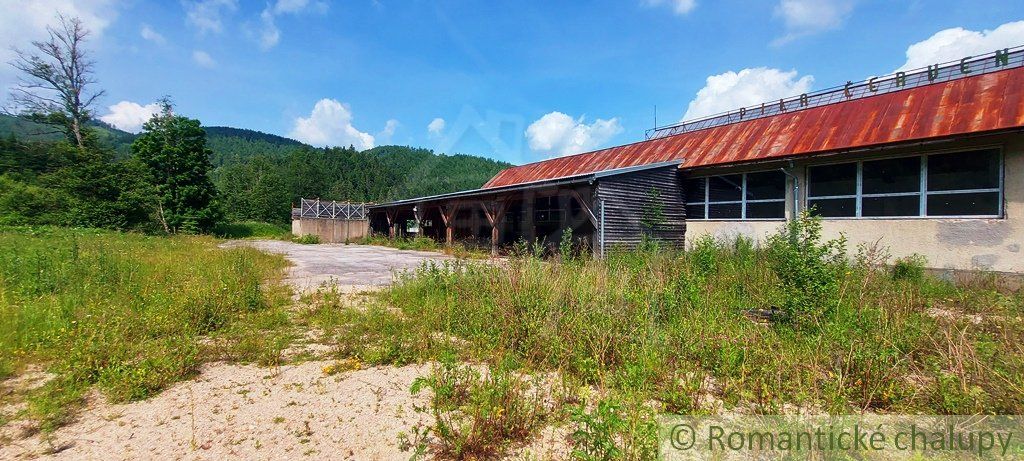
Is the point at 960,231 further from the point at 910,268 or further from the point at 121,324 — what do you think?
the point at 121,324

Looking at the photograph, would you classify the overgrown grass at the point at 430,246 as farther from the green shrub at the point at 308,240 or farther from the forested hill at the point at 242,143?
the forested hill at the point at 242,143

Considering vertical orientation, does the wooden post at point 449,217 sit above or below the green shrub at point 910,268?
above

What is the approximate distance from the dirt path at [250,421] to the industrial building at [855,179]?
10017 mm

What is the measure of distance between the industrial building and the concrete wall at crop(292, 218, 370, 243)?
58.8 feet

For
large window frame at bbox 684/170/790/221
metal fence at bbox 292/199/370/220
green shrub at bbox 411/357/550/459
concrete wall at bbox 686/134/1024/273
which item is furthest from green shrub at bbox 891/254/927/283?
metal fence at bbox 292/199/370/220

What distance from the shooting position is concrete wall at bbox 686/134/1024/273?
830cm

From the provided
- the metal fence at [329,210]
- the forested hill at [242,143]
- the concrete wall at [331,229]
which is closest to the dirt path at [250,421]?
the concrete wall at [331,229]

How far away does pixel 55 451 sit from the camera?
7.91ft

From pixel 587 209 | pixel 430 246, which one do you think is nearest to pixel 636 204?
pixel 587 209

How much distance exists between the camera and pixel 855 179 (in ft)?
34.9

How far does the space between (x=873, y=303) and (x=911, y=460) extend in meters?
3.77

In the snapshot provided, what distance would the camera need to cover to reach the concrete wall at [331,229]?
1187 inches

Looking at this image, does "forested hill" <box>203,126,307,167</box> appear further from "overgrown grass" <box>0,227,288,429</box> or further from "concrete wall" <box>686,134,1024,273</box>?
"concrete wall" <box>686,134,1024,273</box>

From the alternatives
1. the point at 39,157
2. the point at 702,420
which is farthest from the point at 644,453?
the point at 39,157
